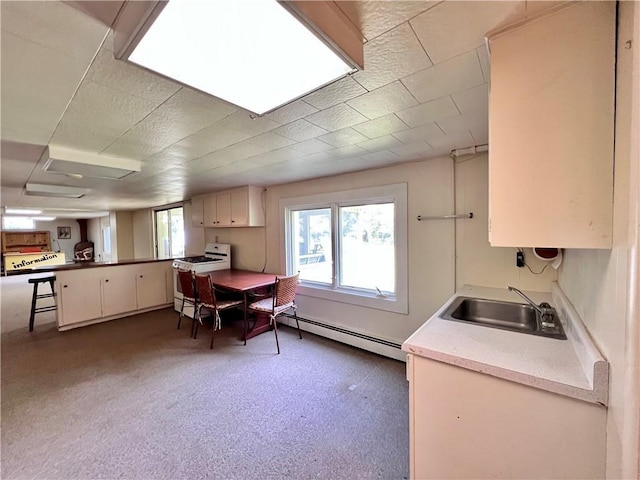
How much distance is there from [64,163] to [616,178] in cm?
341

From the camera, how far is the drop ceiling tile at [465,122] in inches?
64.6

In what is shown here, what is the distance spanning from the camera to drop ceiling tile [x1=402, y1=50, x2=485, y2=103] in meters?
1.11

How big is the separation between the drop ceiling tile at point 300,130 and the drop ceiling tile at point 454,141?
969 mm

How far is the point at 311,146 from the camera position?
7.14 feet

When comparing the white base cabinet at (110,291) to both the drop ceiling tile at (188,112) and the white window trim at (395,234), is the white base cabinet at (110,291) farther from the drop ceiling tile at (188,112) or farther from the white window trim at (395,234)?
the drop ceiling tile at (188,112)

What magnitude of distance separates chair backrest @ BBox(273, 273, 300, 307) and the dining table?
0.34 m

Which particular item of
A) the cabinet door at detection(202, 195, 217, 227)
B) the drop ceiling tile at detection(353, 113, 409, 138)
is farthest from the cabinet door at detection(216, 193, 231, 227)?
the drop ceiling tile at detection(353, 113, 409, 138)

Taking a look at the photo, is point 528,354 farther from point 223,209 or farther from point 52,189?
point 52,189

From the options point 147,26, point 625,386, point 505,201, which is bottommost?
point 625,386

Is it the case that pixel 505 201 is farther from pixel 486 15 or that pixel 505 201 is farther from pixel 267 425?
pixel 267 425

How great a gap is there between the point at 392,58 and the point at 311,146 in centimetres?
117

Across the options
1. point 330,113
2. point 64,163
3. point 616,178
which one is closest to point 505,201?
point 616,178

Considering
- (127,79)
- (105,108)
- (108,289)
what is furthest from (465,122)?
(108,289)

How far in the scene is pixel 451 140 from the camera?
211 cm
